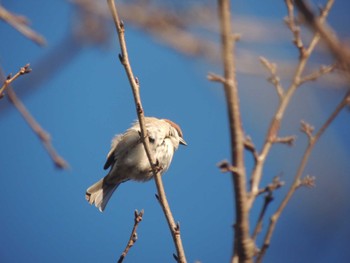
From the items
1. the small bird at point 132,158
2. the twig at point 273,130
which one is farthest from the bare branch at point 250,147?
the small bird at point 132,158

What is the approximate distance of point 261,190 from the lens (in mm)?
1790

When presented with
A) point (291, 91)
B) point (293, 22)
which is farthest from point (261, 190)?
point (293, 22)

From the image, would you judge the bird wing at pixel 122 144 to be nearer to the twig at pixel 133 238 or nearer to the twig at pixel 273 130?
the twig at pixel 133 238

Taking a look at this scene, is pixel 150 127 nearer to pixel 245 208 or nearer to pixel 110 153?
pixel 110 153

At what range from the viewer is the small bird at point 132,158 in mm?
5133

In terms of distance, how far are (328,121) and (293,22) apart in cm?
86

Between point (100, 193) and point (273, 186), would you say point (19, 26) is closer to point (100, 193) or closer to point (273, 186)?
point (273, 186)

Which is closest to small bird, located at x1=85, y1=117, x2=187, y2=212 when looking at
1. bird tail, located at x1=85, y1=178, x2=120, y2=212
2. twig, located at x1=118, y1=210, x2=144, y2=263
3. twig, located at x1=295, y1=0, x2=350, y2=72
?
bird tail, located at x1=85, y1=178, x2=120, y2=212

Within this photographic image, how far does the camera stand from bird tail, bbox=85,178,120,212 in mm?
5188

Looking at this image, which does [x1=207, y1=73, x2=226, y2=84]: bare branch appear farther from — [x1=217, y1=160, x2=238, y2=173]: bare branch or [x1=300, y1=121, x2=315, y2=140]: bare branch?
[x1=300, y1=121, x2=315, y2=140]: bare branch

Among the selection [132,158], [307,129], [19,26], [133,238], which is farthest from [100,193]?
[19,26]

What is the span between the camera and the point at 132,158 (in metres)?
5.15

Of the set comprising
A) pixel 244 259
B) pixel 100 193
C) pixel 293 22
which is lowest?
pixel 244 259

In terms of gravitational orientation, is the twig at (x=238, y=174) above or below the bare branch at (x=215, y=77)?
below
